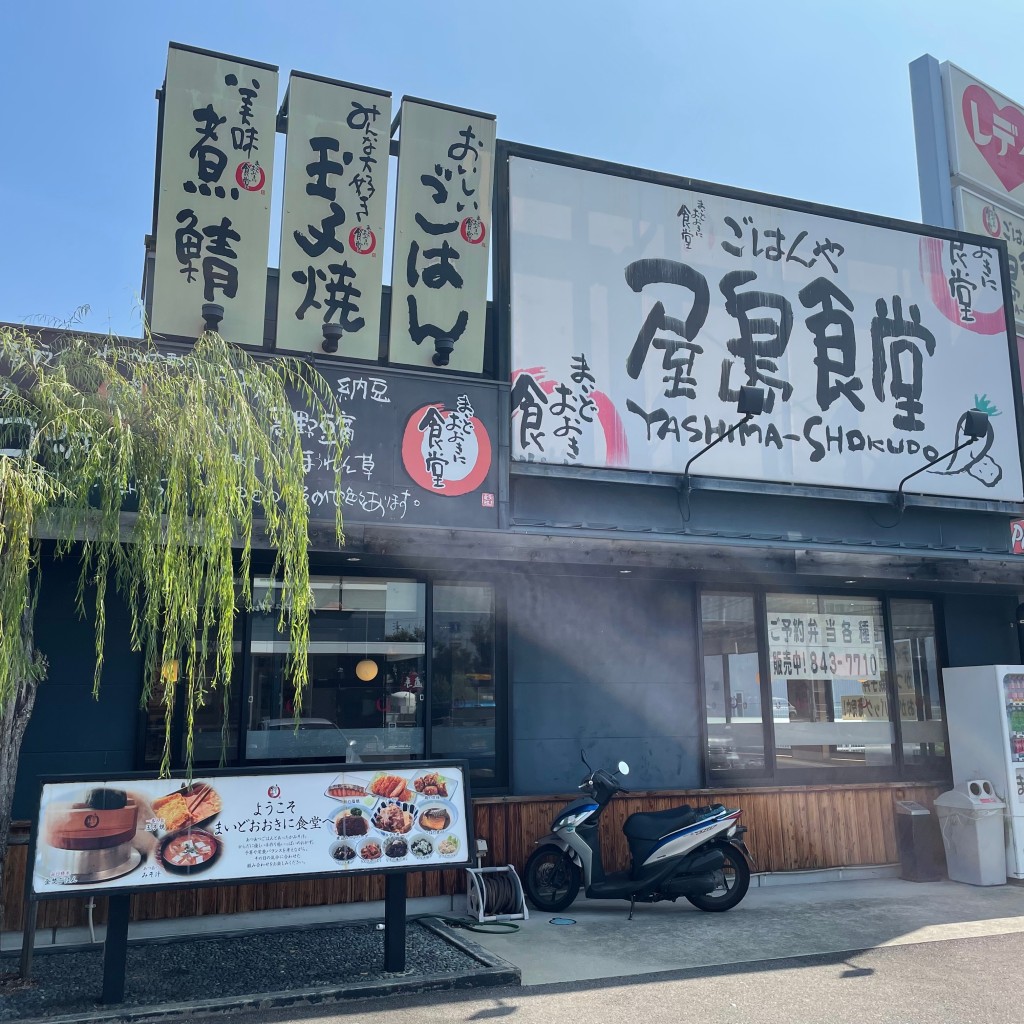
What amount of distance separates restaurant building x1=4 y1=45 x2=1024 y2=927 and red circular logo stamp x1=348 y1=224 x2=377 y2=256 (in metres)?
0.05

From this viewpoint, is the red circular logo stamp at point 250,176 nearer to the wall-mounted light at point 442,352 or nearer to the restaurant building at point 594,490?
the restaurant building at point 594,490

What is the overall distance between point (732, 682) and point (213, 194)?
7.07 metres

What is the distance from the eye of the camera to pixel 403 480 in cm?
803

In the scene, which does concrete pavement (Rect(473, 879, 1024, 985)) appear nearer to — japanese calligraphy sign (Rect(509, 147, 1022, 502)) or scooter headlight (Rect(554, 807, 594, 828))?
scooter headlight (Rect(554, 807, 594, 828))

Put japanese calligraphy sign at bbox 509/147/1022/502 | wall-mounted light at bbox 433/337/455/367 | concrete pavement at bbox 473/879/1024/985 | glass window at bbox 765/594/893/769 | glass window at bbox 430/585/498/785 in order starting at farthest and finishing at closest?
glass window at bbox 765/594/893/769 < japanese calligraphy sign at bbox 509/147/1022/502 < glass window at bbox 430/585/498/785 < wall-mounted light at bbox 433/337/455/367 < concrete pavement at bbox 473/879/1024/985

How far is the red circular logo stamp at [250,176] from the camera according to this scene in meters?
8.46

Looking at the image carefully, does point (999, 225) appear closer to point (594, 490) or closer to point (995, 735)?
point (995, 735)

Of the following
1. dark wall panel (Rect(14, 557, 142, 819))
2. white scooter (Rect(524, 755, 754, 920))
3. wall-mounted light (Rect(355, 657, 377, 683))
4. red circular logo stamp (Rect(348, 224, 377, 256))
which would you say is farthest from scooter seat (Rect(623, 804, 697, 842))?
red circular logo stamp (Rect(348, 224, 377, 256))

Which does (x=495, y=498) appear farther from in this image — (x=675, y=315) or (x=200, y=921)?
(x=200, y=921)

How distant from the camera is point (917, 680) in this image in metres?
11.2

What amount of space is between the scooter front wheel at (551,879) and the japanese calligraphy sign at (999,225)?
9.64m

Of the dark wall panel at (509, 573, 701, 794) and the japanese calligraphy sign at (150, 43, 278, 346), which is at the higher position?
the japanese calligraphy sign at (150, 43, 278, 346)

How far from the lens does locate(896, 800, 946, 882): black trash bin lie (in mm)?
10039

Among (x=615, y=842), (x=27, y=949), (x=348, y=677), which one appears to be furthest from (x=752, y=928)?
(x=27, y=949)
